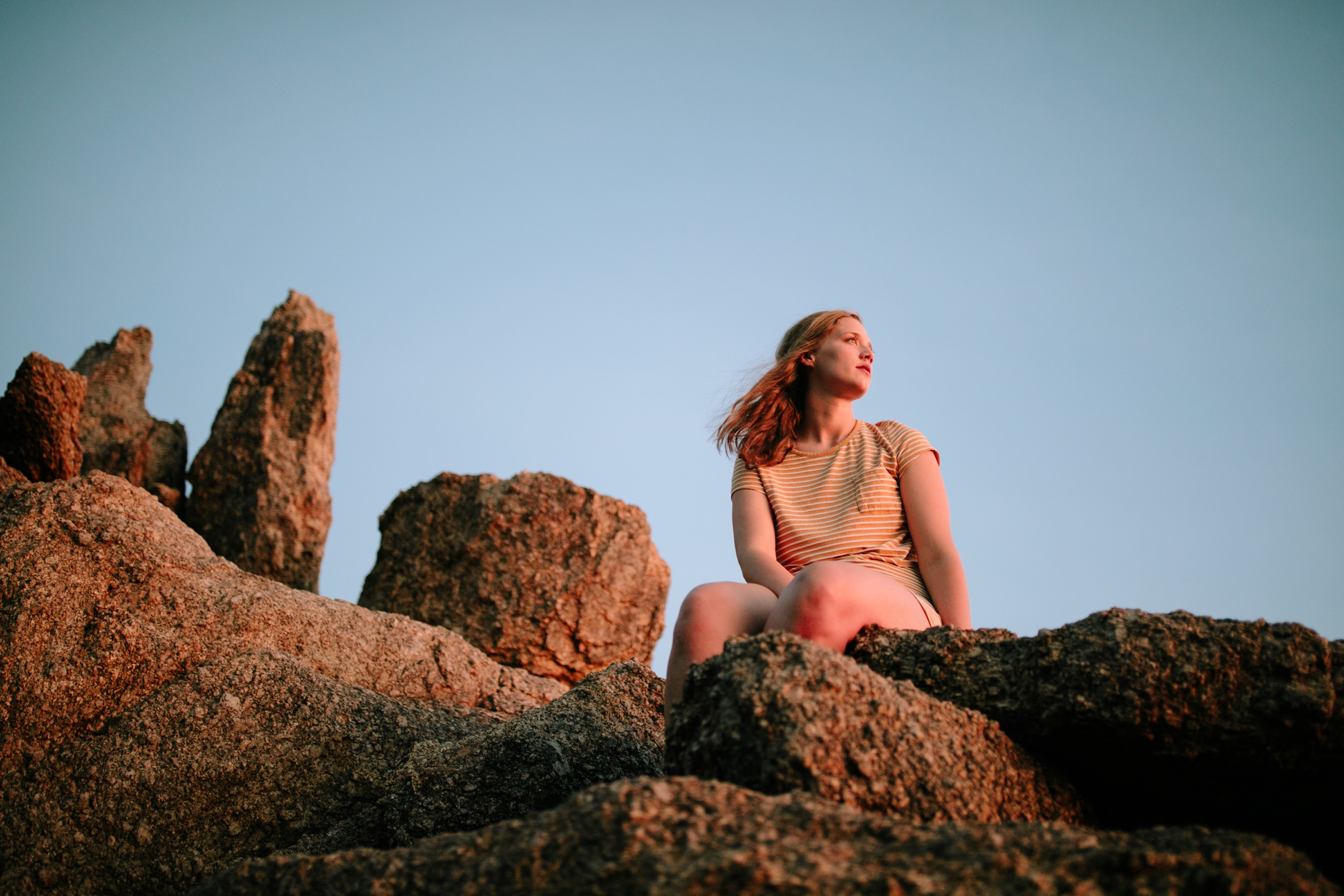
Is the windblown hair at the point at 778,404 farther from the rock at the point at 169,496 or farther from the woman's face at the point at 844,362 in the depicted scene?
the rock at the point at 169,496

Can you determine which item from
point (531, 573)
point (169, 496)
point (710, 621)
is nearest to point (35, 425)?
point (531, 573)

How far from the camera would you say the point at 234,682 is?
3.45 metres

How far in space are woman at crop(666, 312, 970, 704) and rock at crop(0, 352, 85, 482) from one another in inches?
153

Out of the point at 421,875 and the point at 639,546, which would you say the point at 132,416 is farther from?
the point at 421,875

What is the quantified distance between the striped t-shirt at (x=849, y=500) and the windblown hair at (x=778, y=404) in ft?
0.32

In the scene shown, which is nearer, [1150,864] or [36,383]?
[1150,864]

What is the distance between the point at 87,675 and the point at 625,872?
2.59m

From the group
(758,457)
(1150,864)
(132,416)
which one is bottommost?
(1150,864)

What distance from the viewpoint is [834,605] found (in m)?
2.84

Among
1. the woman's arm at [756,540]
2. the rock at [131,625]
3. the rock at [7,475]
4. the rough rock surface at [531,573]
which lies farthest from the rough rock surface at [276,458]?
the woman's arm at [756,540]

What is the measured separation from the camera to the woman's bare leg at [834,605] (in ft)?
9.24

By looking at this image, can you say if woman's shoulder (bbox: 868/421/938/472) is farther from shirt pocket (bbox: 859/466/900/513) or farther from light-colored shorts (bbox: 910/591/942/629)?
light-colored shorts (bbox: 910/591/942/629)

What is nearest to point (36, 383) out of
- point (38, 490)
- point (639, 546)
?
point (38, 490)

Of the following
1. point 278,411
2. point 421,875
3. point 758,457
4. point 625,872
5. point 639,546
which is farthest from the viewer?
point 278,411
